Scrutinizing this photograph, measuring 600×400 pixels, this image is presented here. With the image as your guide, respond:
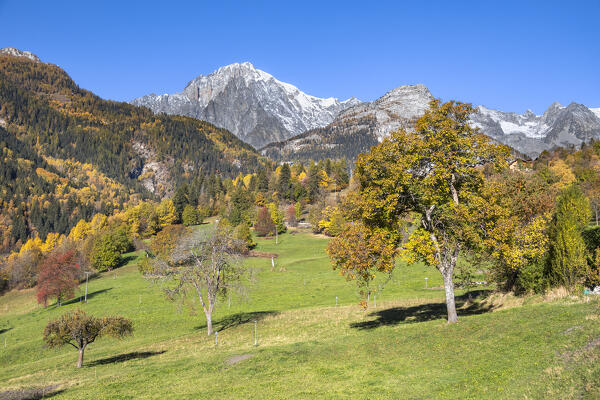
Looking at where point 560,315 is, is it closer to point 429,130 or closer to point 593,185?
point 429,130

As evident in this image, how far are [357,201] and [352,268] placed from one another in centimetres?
452

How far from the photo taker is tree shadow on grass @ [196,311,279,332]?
45875 mm

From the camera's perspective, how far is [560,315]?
20844 millimetres

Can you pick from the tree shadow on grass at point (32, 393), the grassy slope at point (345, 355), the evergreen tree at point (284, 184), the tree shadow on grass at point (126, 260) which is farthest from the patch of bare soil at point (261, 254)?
the tree shadow on grass at point (32, 393)

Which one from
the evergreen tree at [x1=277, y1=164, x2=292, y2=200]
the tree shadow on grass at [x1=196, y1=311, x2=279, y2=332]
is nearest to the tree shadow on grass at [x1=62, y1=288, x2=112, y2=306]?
the tree shadow on grass at [x1=196, y1=311, x2=279, y2=332]

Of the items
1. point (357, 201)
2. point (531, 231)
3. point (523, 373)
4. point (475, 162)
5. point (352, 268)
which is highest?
point (475, 162)

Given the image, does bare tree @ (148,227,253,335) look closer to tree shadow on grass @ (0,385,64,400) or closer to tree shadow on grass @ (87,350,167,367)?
tree shadow on grass @ (87,350,167,367)

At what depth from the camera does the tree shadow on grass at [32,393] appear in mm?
24672

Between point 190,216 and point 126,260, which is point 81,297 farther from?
point 190,216

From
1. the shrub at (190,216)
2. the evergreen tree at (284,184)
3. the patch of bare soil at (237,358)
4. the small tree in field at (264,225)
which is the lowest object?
the patch of bare soil at (237,358)

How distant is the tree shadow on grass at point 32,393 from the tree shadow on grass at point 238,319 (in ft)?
64.0

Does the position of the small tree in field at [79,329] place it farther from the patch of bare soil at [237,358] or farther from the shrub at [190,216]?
the shrub at [190,216]

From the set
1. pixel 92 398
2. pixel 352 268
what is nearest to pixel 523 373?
pixel 352 268

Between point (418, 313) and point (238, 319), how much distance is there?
2328 centimetres
